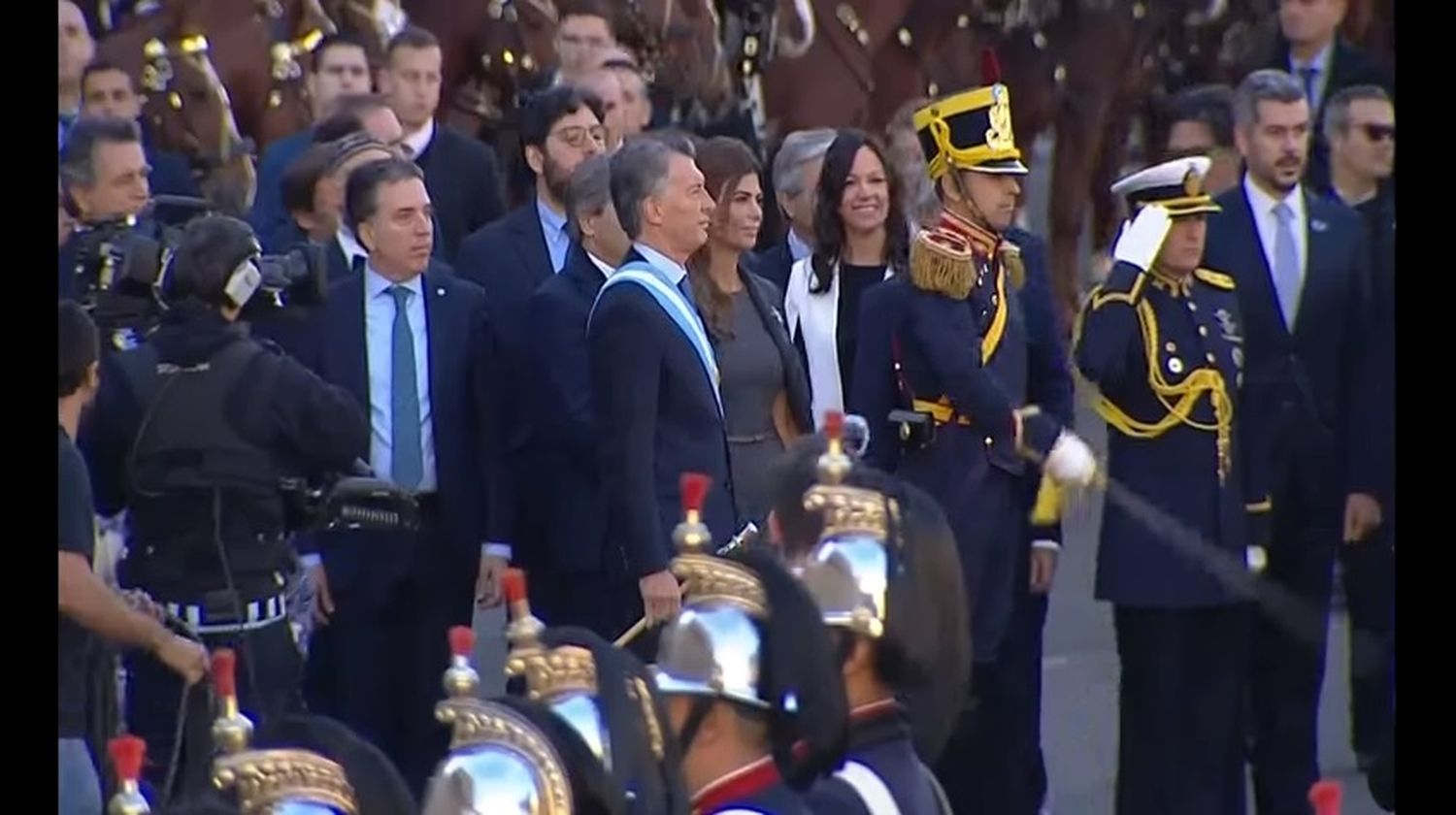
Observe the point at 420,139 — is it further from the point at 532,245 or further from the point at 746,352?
the point at 746,352

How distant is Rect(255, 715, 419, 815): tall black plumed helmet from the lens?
16.7 ft

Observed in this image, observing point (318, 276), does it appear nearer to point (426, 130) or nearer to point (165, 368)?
point (165, 368)

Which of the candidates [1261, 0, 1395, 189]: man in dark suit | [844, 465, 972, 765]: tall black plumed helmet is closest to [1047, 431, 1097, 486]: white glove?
[844, 465, 972, 765]: tall black plumed helmet

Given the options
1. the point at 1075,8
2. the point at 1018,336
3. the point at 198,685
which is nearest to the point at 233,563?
the point at 198,685

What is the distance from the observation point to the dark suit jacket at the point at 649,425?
8.09 meters

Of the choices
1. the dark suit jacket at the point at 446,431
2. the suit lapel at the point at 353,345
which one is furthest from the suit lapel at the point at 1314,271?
the suit lapel at the point at 353,345

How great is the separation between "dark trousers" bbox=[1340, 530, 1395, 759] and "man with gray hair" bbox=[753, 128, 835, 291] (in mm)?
1489

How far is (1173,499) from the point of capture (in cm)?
864

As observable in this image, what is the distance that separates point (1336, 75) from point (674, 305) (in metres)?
4.21

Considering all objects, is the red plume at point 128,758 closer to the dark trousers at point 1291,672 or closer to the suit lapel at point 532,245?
the suit lapel at point 532,245

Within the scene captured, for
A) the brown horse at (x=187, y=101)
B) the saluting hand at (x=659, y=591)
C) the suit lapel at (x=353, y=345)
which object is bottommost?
the saluting hand at (x=659, y=591)

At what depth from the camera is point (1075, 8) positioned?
1534 centimetres

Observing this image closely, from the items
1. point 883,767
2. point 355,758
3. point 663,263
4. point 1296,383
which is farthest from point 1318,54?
point 355,758

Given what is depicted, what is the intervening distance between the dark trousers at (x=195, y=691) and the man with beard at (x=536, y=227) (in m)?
1.11
